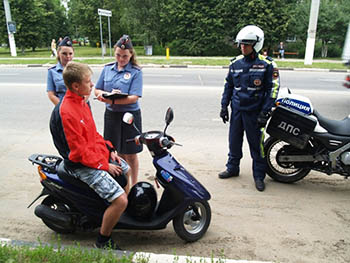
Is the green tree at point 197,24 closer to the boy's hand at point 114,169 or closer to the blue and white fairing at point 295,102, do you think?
the blue and white fairing at point 295,102

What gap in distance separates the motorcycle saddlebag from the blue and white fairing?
5 cm

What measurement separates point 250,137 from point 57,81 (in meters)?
2.46

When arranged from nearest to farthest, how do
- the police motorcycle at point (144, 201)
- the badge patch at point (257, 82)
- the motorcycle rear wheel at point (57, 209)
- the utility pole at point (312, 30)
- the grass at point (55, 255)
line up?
1. the grass at point (55, 255)
2. the police motorcycle at point (144, 201)
3. the motorcycle rear wheel at point (57, 209)
4. the badge patch at point (257, 82)
5. the utility pole at point (312, 30)

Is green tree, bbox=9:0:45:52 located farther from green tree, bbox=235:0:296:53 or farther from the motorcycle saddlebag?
the motorcycle saddlebag

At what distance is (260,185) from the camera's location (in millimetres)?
4121

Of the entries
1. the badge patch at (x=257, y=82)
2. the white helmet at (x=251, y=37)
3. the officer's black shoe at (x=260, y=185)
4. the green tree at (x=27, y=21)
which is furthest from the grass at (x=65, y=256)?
the green tree at (x=27, y=21)

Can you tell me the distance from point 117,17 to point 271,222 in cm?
2995

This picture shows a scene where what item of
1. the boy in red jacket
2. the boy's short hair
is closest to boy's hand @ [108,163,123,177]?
the boy in red jacket

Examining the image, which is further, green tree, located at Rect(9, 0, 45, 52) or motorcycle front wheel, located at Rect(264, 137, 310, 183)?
green tree, located at Rect(9, 0, 45, 52)

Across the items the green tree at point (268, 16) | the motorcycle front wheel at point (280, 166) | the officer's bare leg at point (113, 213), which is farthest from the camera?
the green tree at point (268, 16)

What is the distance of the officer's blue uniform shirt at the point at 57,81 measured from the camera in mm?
3639

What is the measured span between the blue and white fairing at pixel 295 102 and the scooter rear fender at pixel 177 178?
5.56 feet

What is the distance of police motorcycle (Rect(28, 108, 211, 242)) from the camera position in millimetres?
2875

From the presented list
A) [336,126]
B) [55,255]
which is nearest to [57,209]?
[55,255]
